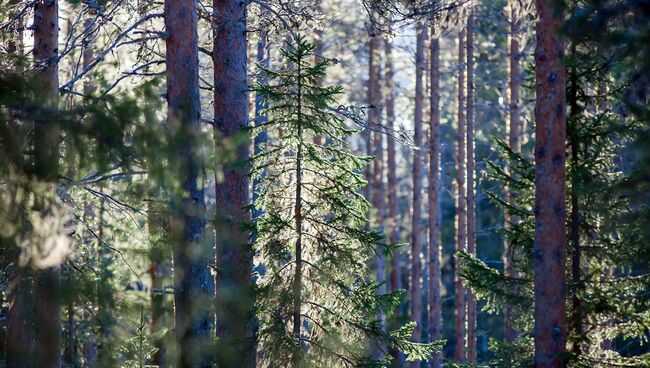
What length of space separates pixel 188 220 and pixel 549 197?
4.80 m

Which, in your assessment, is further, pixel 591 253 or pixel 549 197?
pixel 591 253

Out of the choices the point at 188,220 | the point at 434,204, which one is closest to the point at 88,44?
the point at 188,220

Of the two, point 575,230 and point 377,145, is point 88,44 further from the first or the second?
point 377,145

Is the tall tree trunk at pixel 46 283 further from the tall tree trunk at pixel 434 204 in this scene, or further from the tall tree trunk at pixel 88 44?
the tall tree trunk at pixel 434 204

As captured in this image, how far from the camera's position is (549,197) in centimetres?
984

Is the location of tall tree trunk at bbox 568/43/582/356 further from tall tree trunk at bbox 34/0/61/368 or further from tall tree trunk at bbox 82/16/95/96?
tall tree trunk at bbox 34/0/61/368

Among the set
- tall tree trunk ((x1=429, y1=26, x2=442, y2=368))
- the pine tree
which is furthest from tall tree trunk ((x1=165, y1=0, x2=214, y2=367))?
tall tree trunk ((x1=429, y1=26, x2=442, y2=368))

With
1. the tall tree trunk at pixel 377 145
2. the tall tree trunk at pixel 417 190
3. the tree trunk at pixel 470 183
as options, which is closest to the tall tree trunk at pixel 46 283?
the tall tree trunk at pixel 417 190

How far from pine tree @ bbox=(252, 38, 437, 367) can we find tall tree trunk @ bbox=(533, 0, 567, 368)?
1.82m

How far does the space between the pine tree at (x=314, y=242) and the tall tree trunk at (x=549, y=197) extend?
1.82m

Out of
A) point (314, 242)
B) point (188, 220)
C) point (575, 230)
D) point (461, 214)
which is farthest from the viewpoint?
point (461, 214)

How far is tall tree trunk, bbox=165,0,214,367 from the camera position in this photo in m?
7.85

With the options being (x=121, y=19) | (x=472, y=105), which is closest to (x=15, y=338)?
(x=121, y=19)

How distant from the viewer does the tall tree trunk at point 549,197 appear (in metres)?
9.73
